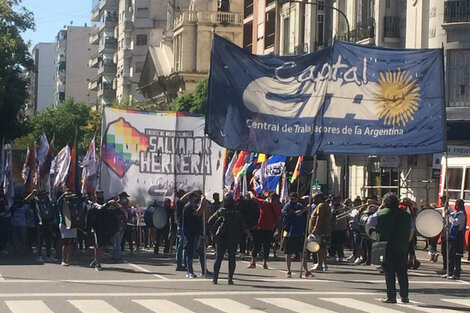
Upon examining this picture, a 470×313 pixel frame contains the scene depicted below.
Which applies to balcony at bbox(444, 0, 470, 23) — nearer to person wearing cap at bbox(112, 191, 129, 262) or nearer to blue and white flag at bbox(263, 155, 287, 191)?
blue and white flag at bbox(263, 155, 287, 191)

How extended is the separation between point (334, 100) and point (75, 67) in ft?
387

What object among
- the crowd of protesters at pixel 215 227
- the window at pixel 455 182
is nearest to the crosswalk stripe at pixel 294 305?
the crowd of protesters at pixel 215 227

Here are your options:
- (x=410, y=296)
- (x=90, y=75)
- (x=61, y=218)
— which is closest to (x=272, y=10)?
(x=61, y=218)

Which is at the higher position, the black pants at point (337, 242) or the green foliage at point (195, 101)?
the green foliage at point (195, 101)

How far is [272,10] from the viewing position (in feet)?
196

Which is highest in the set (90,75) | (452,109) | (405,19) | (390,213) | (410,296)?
(90,75)

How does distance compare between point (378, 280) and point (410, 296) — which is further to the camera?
point (378, 280)

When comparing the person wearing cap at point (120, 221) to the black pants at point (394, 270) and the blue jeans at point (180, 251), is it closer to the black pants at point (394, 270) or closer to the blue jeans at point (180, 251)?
the blue jeans at point (180, 251)

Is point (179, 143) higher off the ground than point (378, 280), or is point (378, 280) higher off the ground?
point (179, 143)

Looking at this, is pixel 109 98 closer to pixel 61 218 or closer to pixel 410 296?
pixel 61 218

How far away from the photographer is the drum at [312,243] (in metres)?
20.7

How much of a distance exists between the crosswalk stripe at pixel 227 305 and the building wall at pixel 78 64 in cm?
11521

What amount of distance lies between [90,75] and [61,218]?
113020mm

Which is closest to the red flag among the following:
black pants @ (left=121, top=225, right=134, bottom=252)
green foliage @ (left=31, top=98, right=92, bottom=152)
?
black pants @ (left=121, top=225, right=134, bottom=252)
